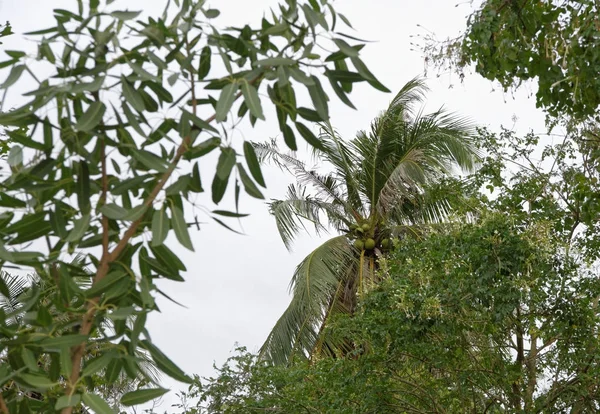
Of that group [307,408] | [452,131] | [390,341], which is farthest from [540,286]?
[452,131]

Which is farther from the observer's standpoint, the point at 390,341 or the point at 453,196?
the point at 453,196

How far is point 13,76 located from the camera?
1339 millimetres

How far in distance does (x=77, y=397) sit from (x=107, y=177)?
0.36m

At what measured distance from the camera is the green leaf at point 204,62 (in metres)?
1.46

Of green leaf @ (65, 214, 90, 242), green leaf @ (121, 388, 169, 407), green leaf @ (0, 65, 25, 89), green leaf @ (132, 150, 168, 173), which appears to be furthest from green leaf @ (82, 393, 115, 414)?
green leaf @ (0, 65, 25, 89)

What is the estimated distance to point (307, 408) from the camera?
29.6 feet

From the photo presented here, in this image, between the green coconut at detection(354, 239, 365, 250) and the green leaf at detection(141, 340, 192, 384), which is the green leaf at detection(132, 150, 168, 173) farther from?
the green coconut at detection(354, 239, 365, 250)

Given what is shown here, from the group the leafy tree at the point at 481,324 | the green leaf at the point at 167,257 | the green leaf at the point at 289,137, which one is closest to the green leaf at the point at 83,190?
the green leaf at the point at 167,257

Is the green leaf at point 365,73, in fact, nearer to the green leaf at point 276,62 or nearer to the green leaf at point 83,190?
the green leaf at point 276,62

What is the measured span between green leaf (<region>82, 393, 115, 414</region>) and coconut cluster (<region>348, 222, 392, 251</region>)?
15.0 meters

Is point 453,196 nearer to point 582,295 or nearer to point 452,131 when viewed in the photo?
point 582,295

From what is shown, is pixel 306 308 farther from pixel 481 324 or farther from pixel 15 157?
pixel 15 157

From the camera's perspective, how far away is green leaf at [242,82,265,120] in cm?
130

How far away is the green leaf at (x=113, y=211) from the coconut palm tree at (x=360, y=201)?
44.3 feet
